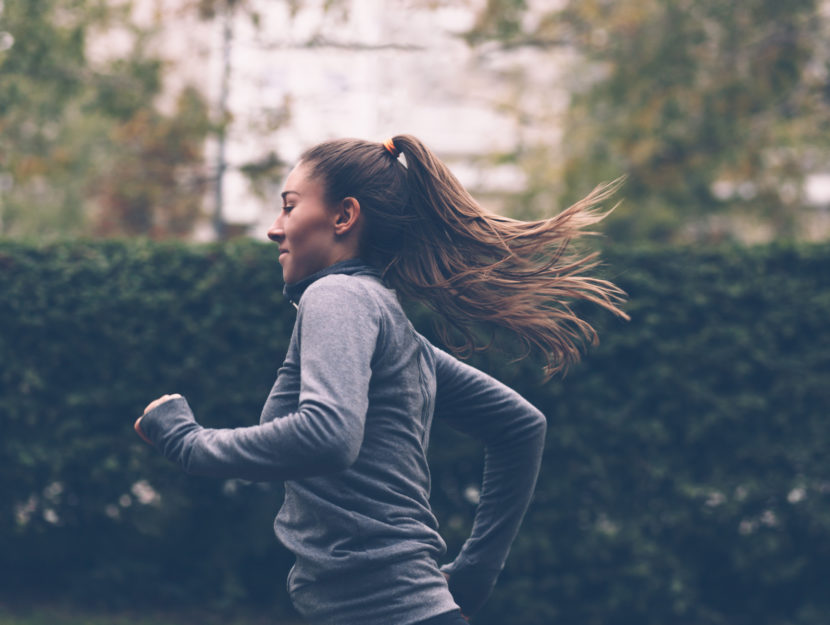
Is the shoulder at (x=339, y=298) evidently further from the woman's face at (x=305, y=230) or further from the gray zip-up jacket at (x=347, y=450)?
the woman's face at (x=305, y=230)

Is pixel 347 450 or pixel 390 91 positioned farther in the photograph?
pixel 390 91

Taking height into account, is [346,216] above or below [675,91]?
below

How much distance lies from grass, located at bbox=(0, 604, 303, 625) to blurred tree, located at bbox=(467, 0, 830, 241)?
5.70 meters

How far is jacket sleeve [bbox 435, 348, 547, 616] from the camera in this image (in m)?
2.18

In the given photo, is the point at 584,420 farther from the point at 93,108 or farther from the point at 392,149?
the point at 93,108

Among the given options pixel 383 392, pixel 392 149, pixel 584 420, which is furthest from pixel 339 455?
pixel 584 420

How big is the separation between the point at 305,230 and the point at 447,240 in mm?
345

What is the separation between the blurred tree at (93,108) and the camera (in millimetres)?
7867

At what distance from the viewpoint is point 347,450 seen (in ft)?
5.35

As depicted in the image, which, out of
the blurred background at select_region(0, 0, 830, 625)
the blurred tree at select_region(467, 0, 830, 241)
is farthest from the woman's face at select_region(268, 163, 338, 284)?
the blurred tree at select_region(467, 0, 830, 241)

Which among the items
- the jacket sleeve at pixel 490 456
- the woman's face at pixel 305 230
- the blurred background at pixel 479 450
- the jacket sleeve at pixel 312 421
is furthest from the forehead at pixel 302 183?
the blurred background at pixel 479 450

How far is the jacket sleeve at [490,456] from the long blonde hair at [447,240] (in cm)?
12

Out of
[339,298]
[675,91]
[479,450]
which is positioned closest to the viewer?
[339,298]

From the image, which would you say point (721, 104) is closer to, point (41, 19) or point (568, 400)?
point (568, 400)
